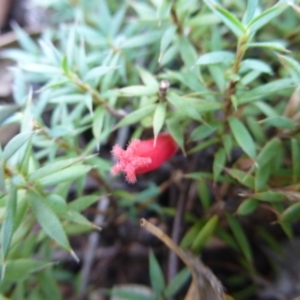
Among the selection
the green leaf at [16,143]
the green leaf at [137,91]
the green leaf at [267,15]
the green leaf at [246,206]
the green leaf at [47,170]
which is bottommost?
the green leaf at [246,206]

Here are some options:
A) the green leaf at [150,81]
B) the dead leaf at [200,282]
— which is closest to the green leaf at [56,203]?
the dead leaf at [200,282]

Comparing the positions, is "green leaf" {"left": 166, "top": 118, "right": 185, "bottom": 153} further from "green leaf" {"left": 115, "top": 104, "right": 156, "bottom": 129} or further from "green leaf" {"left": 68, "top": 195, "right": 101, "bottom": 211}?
"green leaf" {"left": 68, "top": 195, "right": 101, "bottom": 211}

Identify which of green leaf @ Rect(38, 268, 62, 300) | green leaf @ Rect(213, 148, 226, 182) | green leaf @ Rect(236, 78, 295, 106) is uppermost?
green leaf @ Rect(236, 78, 295, 106)

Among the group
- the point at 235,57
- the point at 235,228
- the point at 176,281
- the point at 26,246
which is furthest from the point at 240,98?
the point at 26,246

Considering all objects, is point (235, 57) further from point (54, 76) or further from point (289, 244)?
point (289, 244)

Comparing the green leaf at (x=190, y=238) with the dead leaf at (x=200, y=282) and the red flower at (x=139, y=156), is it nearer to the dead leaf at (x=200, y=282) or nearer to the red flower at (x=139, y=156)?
the dead leaf at (x=200, y=282)

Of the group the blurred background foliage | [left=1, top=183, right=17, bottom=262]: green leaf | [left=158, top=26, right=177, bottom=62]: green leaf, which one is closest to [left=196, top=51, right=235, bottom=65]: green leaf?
the blurred background foliage

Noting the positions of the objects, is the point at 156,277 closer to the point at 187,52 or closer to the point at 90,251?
the point at 90,251

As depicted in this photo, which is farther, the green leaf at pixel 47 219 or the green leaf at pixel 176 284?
the green leaf at pixel 176 284

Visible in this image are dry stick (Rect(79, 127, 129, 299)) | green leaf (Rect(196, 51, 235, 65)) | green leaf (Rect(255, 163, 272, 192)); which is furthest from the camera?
dry stick (Rect(79, 127, 129, 299))
